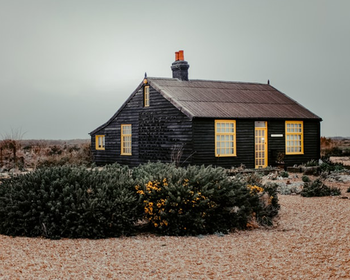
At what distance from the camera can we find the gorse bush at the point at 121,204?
27.7ft

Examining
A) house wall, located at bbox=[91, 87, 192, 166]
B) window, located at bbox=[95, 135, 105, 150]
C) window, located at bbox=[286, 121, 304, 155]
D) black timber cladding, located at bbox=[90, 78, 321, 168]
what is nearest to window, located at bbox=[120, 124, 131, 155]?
house wall, located at bbox=[91, 87, 192, 166]

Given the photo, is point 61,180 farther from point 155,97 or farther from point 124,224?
point 155,97

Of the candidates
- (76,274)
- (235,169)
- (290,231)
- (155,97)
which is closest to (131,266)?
(76,274)

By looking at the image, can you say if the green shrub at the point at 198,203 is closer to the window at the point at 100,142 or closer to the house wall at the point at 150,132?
the house wall at the point at 150,132

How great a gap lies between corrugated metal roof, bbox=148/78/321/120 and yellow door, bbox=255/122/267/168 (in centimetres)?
60

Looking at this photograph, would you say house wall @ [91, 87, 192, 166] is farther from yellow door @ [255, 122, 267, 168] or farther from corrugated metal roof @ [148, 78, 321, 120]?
yellow door @ [255, 122, 267, 168]

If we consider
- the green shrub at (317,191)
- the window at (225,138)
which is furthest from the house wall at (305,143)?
the green shrub at (317,191)

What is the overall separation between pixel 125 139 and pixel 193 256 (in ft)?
64.4

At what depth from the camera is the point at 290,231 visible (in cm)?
905

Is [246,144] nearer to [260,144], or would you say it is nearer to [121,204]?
[260,144]

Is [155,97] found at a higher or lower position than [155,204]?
higher

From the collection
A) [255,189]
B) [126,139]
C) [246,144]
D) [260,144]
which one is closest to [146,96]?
[126,139]

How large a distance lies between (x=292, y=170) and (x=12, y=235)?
17.1 m

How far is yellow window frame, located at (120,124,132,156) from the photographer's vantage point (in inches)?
1027
